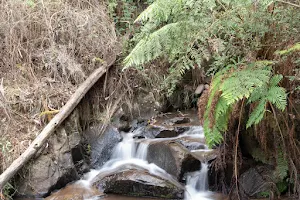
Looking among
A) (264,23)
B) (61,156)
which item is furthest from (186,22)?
(61,156)

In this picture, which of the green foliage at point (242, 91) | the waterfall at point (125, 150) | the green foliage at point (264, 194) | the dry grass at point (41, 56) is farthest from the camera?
→ the waterfall at point (125, 150)

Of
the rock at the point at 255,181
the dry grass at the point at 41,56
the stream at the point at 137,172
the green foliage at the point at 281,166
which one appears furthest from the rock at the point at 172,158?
the dry grass at the point at 41,56

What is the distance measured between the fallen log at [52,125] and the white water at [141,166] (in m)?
0.98

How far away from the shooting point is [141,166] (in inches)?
223

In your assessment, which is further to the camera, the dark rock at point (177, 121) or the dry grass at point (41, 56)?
the dark rock at point (177, 121)

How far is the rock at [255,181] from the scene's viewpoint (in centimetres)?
424

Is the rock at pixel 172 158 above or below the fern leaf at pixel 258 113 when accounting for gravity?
below

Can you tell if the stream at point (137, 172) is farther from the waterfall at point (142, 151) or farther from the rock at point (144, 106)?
the rock at point (144, 106)

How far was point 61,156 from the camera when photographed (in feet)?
18.2

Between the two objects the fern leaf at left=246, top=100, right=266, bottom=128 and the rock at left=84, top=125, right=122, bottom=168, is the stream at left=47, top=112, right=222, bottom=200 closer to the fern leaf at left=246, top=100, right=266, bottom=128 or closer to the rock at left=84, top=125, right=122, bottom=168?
the rock at left=84, top=125, right=122, bottom=168

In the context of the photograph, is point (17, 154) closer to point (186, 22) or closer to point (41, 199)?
point (41, 199)

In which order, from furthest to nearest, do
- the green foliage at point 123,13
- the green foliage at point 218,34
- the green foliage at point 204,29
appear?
the green foliage at point 123,13
the green foliage at point 204,29
the green foliage at point 218,34

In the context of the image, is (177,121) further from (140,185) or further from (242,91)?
(242,91)

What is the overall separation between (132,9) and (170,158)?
4.42 metres
